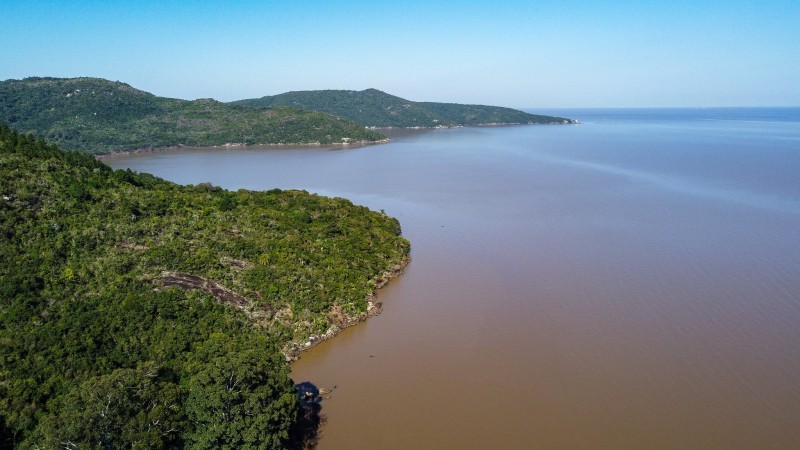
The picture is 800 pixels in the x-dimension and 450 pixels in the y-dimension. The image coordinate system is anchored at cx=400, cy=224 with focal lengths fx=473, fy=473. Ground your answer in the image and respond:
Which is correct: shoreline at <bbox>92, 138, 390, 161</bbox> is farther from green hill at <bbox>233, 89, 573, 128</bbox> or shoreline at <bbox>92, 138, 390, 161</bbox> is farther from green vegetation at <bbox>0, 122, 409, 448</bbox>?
green vegetation at <bbox>0, 122, 409, 448</bbox>

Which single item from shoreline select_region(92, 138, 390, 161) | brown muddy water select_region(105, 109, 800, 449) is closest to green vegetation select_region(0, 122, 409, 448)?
brown muddy water select_region(105, 109, 800, 449)

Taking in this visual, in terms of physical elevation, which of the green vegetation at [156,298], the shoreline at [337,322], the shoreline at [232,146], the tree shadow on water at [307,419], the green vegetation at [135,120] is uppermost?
the green vegetation at [135,120]

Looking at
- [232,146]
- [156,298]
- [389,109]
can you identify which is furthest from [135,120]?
[156,298]

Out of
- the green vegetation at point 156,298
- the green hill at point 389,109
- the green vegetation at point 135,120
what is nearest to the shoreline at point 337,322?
the green vegetation at point 156,298

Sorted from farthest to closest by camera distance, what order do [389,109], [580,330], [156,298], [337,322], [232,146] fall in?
1. [389,109]
2. [232,146]
3. [337,322]
4. [580,330]
5. [156,298]

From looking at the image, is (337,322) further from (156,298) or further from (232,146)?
(232,146)

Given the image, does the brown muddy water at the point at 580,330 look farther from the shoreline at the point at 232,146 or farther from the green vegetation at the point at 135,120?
the green vegetation at the point at 135,120
